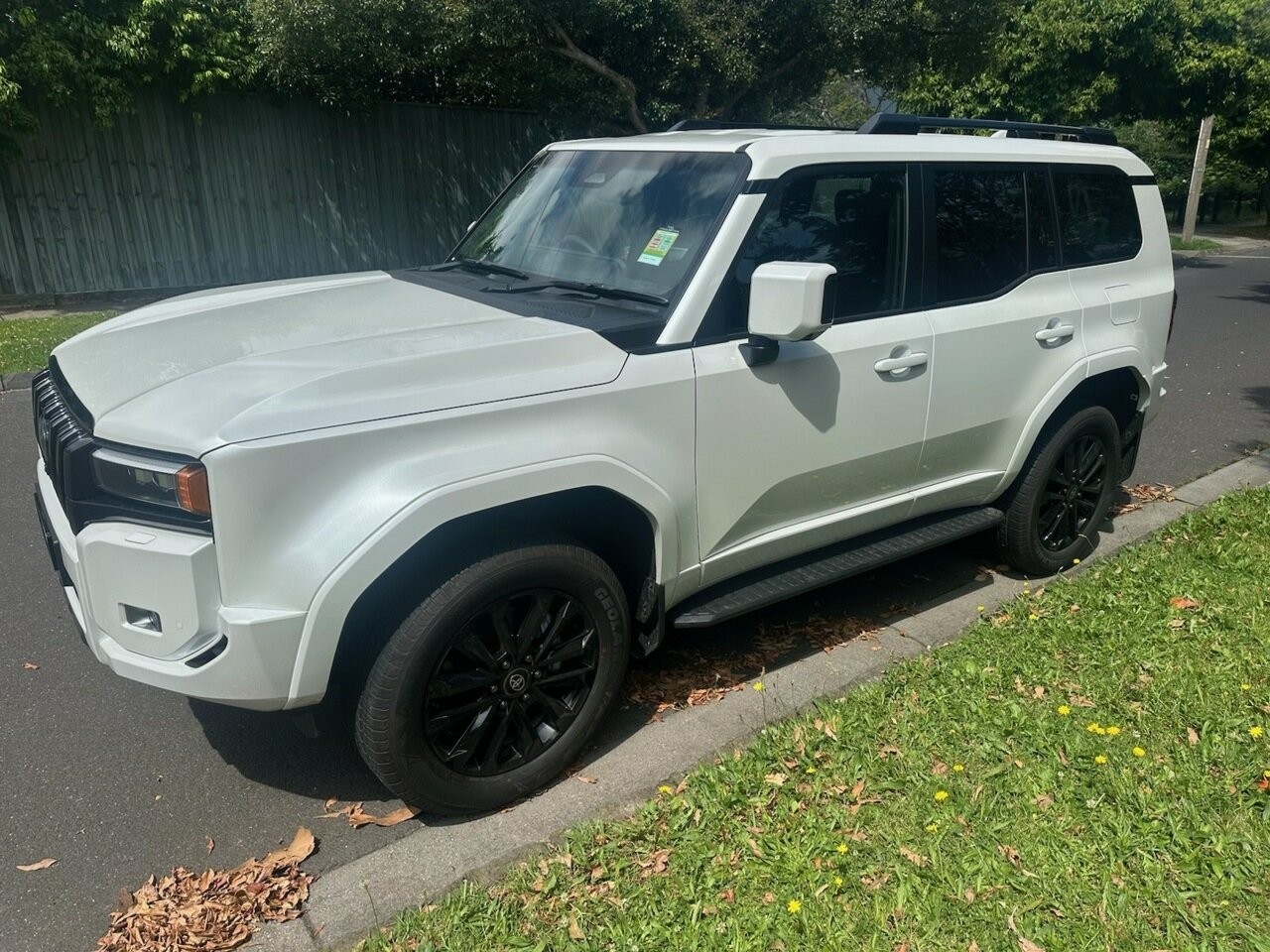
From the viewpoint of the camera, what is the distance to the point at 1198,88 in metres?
19.2

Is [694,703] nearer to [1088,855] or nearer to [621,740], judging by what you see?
[621,740]

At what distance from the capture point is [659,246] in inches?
136

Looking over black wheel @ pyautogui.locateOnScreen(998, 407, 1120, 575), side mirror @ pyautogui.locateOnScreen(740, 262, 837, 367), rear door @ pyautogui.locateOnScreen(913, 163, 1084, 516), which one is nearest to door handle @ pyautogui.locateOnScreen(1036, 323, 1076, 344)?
rear door @ pyautogui.locateOnScreen(913, 163, 1084, 516)

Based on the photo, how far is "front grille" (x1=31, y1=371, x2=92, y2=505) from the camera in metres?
2.63

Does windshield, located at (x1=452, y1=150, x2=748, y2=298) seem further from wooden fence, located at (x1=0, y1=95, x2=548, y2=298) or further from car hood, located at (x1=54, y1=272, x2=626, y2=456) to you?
wooden fence, located at (x1=0, y1=95, x2=548, y2=298)

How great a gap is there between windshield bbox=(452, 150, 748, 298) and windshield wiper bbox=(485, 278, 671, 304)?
→ 0.9 inches

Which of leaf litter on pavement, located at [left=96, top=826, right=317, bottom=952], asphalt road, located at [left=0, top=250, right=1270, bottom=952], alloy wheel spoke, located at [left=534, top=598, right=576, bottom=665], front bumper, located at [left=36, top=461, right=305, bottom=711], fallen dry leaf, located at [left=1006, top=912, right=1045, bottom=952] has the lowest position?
asphalt road, located at [left=0, top=250, right=1270, bottom=952]

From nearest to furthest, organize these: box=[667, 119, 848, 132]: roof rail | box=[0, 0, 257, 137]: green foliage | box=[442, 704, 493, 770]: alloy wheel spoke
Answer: box=[442, 704, 493, 770]: alloy wheel spoke
box=[667, 119, 848, 132]: roof rail
box=[0, 0, 257, 137]: green foliage

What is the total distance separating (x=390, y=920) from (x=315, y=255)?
1343cm

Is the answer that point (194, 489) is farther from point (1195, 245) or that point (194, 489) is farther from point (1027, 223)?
point (1195, 245)

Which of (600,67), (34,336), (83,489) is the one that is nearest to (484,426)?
(83,489)

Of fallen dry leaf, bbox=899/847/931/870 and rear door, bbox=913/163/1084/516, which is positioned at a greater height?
rear door, bbox=913/163/1084/516

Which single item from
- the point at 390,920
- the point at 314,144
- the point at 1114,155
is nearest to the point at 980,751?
the point at 390,920

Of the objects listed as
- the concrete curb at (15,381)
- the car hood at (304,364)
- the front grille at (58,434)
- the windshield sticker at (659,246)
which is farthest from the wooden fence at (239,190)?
the windshield sticker at (659,246)
